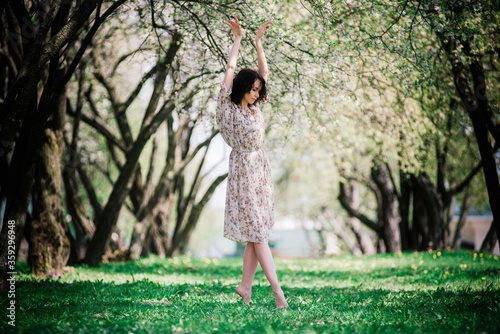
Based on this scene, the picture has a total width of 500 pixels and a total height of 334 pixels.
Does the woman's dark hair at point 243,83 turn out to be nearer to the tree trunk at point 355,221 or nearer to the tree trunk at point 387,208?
the tree trunk at point 387,208

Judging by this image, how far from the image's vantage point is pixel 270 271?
13.3ft

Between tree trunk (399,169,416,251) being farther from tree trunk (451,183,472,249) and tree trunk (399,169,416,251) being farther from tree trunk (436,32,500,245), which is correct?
tree trunk (436,32,500,245)

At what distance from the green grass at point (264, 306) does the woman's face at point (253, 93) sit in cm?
195

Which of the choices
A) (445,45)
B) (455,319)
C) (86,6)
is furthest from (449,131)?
(86,6)

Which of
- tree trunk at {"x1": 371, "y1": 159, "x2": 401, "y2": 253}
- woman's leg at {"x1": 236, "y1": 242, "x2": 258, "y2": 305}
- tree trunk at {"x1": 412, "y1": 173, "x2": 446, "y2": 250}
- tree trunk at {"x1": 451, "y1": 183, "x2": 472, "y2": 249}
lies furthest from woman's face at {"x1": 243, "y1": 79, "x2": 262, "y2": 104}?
tree trunk at {"x1": 451, "y1": 183, "x2": 472, "y2": 249}

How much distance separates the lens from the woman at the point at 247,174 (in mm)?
4121

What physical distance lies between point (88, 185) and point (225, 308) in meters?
7.94

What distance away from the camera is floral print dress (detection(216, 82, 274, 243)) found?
4.13 metres

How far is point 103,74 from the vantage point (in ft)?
36.2

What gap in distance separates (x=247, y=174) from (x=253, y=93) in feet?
2.53

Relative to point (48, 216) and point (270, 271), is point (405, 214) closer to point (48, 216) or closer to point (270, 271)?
point (48, 216)

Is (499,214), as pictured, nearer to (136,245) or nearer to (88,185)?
(136,245)

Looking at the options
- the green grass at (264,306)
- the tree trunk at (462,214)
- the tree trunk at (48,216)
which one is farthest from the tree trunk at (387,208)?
the tree trunk at (48,216)

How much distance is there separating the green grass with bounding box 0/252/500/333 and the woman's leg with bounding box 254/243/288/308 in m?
0.12
